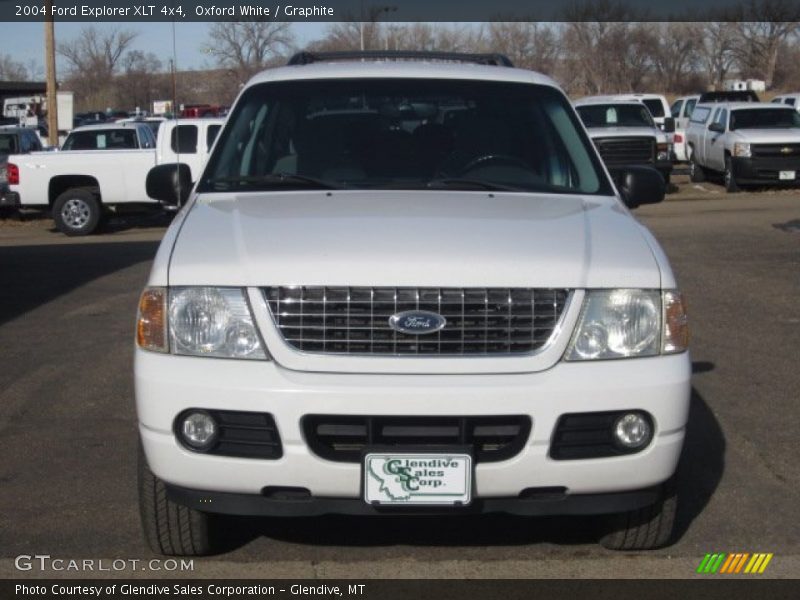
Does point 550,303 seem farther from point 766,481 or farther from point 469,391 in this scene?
point 766,481

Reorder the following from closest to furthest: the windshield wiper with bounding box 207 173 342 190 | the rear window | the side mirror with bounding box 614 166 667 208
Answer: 1. the windshield wiper with bounding box 207 173 342 190
2. the side mirror with bounding box 614 166 667 208
3. the rear window

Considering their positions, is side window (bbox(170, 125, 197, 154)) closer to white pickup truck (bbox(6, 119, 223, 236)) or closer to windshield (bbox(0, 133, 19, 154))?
white pickup truck (bbox(6, 119, 223, 236))

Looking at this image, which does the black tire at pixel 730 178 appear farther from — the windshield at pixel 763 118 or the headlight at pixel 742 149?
the windshield at pixel 763 118

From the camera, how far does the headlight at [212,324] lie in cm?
418

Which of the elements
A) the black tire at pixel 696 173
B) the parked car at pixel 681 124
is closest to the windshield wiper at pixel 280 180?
the parked car at pixel 681 124

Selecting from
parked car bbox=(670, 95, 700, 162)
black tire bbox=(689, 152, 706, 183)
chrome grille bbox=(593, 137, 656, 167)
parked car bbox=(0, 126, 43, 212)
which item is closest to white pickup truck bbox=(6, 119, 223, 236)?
parked car bbox=(0, 126, 43, 212)

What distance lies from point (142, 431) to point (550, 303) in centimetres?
150

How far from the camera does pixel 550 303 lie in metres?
4.19

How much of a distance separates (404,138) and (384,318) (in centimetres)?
179

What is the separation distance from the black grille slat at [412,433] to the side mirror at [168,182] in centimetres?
238

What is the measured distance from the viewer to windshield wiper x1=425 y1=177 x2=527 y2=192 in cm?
536

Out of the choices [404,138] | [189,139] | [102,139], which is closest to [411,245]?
[404,138]

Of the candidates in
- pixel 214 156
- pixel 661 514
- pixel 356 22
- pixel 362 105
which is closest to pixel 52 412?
pixel 214 156

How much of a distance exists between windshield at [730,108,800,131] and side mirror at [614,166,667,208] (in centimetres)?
1895
